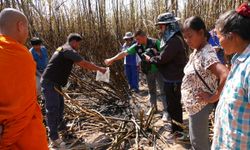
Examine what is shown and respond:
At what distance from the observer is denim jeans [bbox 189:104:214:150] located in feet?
8.18

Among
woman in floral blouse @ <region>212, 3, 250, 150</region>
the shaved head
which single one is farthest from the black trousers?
woman in floral blouse @ <region>212, 3, 250, 150</region>

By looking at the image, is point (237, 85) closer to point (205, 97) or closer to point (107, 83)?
point (205, 97)

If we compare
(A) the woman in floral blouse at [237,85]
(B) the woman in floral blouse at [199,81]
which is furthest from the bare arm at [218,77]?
(A) the woman in floral blouse at [237,85]

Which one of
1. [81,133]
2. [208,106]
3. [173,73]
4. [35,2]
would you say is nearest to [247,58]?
[208,106]

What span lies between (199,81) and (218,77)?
0.61 ft

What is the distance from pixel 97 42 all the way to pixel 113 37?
411mm

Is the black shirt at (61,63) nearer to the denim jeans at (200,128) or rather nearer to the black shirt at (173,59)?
the black shirt at (173,59)

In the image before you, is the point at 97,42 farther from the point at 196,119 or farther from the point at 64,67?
the point at 196,119

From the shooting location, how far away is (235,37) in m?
1.58

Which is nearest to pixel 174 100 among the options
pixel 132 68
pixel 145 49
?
pixel 145 49

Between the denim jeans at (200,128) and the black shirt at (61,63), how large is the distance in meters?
1.93

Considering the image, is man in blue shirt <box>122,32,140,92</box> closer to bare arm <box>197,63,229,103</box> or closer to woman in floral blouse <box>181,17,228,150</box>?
woman in floral blouse <box>181,17,228,150</box>

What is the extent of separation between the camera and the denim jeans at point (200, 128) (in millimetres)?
2492

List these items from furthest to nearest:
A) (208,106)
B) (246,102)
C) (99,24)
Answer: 1. (99,24)
2. (208,106)
3. (246,102)
